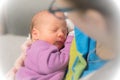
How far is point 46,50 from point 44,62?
0.03 m

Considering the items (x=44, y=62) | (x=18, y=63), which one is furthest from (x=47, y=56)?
(x=18, y=63)

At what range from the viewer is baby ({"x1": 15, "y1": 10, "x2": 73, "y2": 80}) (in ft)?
2.18

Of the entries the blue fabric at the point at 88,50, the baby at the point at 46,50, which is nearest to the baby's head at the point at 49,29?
the baby at the point at 46,50

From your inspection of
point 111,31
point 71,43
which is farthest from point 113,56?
point 71,43

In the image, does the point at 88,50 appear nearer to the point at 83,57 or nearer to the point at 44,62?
the point at 83,57

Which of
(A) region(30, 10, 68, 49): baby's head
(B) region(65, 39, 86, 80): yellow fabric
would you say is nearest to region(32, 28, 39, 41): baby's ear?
(A) region(30, 10, 68, 49): baby's head

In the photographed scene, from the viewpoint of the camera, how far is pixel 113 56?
15.8 inches

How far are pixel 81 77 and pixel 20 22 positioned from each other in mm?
298

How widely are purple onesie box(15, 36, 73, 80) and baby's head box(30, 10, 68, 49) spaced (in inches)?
0.7

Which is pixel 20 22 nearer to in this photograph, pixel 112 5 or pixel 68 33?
pixel 68 33

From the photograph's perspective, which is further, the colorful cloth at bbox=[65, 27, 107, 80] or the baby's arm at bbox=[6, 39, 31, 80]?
the baby's arm at bbox=[6, 39, 31, 80]

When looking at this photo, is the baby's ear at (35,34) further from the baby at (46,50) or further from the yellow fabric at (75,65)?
the yellow fabric at (75,65)

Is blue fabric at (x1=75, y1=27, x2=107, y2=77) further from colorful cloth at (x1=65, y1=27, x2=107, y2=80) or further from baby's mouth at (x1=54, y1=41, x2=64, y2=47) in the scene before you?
baby's mouth at (x1=54, y1=41, x2=64, y2=47)

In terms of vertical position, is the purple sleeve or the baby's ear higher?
the baby's ear
